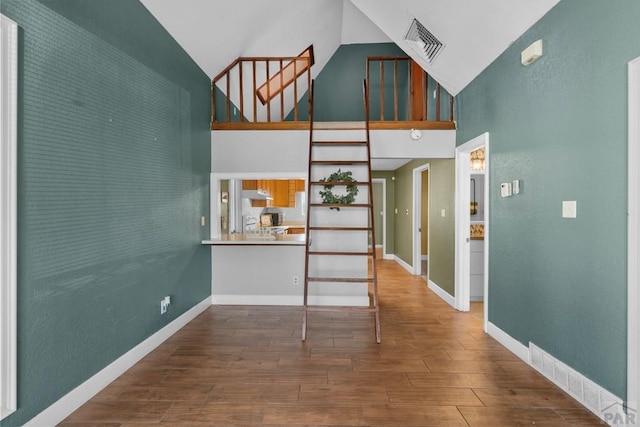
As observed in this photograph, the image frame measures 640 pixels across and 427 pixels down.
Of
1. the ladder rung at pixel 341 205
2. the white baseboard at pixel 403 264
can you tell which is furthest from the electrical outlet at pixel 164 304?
the white baseboard at pixel 403 264

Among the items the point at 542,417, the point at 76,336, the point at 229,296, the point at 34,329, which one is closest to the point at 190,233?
the point at 229,296

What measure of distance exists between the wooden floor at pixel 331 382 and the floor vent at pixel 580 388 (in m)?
0.06

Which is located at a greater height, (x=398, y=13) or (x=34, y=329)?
(x=398, y=13)

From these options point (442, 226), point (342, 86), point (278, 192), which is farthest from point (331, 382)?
point (342, 86)

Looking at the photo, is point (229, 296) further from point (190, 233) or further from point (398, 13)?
point (398, 13)

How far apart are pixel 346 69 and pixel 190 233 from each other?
201 inches

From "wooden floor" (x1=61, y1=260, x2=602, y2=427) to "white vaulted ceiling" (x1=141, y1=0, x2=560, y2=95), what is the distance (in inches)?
104

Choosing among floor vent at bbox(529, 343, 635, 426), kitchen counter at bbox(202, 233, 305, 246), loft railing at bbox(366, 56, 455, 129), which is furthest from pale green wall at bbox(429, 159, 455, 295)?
kitchen counter at bbox(202, 233, 305, 246)

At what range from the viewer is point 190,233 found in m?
3.75

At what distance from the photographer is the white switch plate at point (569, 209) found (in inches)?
88.4

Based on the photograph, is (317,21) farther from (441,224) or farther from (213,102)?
(441,224)

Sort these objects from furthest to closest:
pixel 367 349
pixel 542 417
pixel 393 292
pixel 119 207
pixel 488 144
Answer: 1. pixel 393 292
2. pixel 488 144
3. pixel 367 349
4. pixel 119 207
5. pixel 542 417

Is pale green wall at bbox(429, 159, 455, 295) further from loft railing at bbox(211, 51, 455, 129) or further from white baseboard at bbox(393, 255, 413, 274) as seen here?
white baseboard at bbox(393, 255, 413, 274)

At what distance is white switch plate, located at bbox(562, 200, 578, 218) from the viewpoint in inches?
88.4
